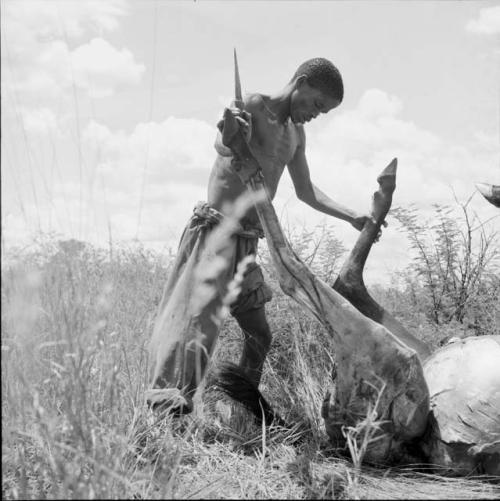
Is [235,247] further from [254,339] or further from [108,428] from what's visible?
[108,428]

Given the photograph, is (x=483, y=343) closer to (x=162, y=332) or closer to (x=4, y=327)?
(x=162, y=332)

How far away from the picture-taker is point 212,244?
3.08 meters

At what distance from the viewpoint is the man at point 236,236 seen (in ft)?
9.61

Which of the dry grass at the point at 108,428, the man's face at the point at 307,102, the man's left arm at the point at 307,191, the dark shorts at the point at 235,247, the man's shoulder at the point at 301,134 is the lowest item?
the dry grass at the point at 108,428

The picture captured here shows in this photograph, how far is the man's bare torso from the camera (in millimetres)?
3086

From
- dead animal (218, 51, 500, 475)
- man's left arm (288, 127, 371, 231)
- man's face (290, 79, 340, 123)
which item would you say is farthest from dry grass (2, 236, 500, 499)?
man's face (290, 79, 340, 123)

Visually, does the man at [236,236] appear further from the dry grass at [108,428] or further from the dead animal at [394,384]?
the dead animal at [394,384]

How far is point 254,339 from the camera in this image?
3393mm

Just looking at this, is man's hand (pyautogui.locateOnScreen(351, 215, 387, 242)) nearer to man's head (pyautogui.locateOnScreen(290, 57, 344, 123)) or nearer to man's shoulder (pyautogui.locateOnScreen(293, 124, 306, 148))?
man's shoulder (pyautogui.locateOnScreen(293, 124, 306, 148))

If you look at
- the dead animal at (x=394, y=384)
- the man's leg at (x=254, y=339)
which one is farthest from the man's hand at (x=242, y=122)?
the man's leg at (x=254, y=339)

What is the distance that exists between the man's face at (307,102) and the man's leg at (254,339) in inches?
42.1

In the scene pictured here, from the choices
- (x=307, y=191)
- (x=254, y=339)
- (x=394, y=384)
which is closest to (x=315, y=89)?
(x=307, y=191)

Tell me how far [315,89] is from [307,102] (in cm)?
8

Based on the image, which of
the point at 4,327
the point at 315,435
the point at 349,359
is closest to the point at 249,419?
the point at 315,435
